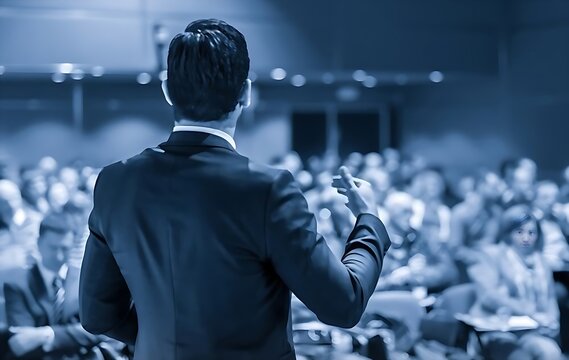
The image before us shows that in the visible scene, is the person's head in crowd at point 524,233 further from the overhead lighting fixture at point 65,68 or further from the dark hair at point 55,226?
the overhead lighting fixture at point 65,68

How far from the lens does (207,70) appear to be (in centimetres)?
144

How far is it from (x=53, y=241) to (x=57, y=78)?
8129 millimetres

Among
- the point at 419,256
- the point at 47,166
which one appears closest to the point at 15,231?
the point at 419,256

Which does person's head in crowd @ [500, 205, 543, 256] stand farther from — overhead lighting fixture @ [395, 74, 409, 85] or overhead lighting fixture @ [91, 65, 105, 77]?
overhead lighting fixture @ [395, 74, 409, 85]

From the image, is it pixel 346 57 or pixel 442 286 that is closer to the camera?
pixel 442 286

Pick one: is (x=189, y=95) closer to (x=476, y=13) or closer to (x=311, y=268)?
(x=311, y=268)

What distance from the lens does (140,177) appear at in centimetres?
148

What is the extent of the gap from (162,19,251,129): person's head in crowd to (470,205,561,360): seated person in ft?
10.8

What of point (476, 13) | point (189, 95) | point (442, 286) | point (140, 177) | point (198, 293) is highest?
point (476, 13)

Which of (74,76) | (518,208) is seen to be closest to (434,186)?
(518,208)

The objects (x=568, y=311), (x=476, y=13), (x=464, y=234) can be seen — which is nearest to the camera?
(x=568, y=311)

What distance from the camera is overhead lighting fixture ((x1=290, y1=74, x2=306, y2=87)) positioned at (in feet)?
42.4

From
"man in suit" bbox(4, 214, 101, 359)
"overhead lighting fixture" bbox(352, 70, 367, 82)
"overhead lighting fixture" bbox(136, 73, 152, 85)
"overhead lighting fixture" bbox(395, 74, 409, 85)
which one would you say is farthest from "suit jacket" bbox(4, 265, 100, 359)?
"overhead lighting fixture" bbox(395, 74, 409, 85)

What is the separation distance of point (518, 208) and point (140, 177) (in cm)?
460
